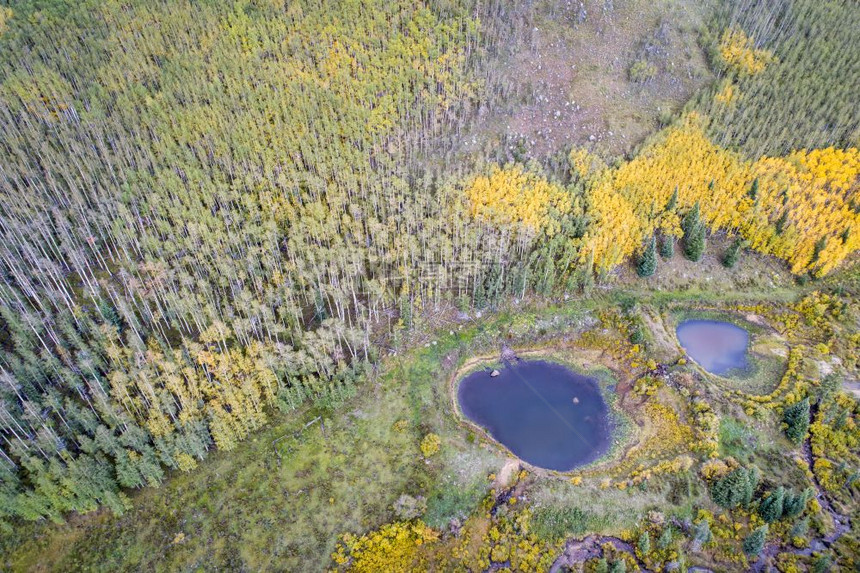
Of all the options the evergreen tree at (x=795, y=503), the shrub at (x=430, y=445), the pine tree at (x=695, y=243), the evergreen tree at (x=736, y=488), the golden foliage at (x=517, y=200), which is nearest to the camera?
the evergreen tree at (x=795, y=503)

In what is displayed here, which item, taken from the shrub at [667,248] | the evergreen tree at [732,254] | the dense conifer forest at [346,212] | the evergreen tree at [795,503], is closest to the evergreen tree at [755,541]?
the dense conifer forest at [346,212]

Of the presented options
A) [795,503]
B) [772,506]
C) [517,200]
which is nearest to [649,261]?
[517,200]

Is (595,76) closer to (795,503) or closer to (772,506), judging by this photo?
(795,503)

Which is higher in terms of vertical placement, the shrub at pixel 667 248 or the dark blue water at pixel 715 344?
the shrub at pixel 667 248

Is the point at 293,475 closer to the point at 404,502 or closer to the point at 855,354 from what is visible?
the point at 404,502

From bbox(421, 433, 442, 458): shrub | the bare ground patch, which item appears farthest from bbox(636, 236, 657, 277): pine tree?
bbox(421, 433, 442, 458): shrub

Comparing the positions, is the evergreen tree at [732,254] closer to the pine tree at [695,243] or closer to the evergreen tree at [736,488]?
the pine tree at [695,243]
